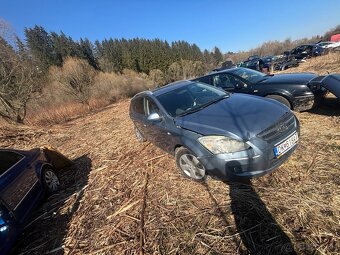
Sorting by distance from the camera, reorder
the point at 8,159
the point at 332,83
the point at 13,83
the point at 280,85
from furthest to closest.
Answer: the point at 13,83 → the point at 280,85 → the point at 332,83 → the point at 8,159

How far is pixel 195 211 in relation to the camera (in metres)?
3.25

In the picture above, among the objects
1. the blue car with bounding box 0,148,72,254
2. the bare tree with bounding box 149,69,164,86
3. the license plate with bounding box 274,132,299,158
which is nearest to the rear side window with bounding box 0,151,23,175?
the blue car with bounding box 0,148,72,254

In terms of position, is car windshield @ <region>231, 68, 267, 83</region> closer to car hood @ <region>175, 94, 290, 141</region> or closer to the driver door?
car hood @ <region>175, 94, 290, 141</region>

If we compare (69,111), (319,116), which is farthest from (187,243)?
(69,111)

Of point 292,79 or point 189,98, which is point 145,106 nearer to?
point 189,98

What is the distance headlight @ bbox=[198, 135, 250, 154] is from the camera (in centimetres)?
315

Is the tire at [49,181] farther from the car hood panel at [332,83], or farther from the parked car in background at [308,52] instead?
the parked car in background at [308,52]

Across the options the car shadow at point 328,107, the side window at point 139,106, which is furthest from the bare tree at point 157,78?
the car shadow at point 328,107

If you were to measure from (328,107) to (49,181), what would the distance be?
7114 millimetres

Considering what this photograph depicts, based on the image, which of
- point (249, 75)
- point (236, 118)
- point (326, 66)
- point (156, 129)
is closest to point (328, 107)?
point (249, 75)

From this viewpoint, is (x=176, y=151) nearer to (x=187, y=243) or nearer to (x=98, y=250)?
(x=187, y=243)

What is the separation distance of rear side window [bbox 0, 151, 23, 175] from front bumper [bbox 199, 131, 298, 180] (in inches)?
142

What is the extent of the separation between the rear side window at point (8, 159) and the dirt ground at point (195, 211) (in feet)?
3.42

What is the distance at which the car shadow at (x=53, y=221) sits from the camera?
3398 mm
